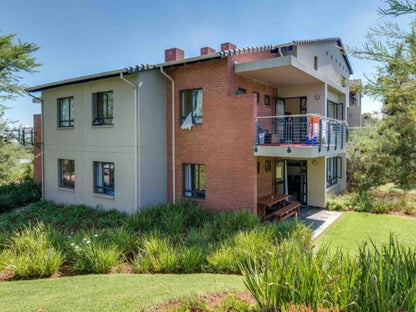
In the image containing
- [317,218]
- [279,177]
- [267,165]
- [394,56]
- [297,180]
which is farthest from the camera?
[297,180]

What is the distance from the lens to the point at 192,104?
1328cm

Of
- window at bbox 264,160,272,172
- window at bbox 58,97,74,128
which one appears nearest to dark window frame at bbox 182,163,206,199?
window at bbox 264,160,272,172

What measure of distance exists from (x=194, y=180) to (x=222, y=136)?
2719mm

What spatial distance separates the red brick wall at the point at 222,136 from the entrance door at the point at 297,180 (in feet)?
17.2

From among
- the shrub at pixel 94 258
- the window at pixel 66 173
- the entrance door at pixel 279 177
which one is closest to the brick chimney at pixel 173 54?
the entrance door at pixel 279 177

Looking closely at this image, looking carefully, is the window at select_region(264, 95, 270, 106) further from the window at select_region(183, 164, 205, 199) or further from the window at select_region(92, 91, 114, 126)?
the window at select_region(92, 91, 114, 126)

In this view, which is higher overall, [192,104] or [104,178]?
[192,104]

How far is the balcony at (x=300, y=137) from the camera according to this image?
1082cm

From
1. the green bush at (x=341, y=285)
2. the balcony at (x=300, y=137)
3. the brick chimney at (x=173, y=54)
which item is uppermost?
the brick chimney at (x=173, y=54)

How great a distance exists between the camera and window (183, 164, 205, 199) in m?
13.3

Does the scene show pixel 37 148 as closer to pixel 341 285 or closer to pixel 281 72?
pixel 281 72

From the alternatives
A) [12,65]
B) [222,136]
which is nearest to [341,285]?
[222,136]

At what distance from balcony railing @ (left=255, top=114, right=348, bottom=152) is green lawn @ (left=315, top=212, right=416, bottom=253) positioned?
3292 mm

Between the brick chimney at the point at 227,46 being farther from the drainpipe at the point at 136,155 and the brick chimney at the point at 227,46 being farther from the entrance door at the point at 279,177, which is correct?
the entrance door at the point at 279,177
